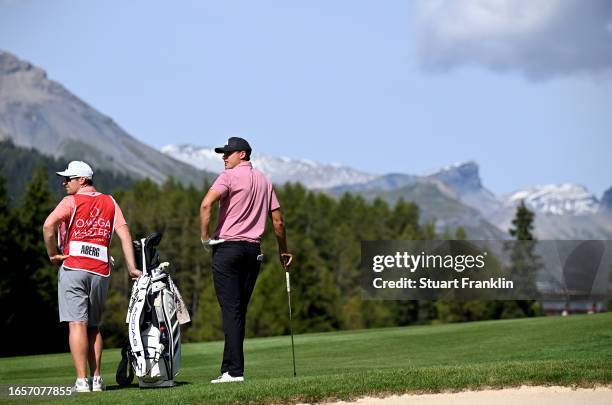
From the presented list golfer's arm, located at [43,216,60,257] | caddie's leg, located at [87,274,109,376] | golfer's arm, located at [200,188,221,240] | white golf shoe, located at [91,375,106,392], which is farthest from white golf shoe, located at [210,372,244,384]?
golfer's arm, located at [43,216,60,257]

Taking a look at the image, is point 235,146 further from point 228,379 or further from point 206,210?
Result: point 228,379

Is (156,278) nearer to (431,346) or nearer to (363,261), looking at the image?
(431,346)

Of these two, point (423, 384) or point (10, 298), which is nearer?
point (423, 384)

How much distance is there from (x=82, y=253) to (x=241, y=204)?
5.79ft

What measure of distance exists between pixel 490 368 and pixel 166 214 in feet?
336

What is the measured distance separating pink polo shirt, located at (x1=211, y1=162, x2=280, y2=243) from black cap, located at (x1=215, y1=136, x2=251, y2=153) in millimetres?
170

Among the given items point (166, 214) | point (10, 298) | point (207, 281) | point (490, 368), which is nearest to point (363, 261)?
point (490, 368)

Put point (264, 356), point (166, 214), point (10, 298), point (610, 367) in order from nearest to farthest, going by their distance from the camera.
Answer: point (610, 367) → point (264, 356) → point (10, 298) → point (166, 214)

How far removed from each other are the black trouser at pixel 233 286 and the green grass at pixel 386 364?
35cm

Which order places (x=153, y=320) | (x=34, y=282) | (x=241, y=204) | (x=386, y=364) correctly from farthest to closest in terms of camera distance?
(x=34, y=282) < (x=386, y=364) < (x=241, y=204) < (x=153, y=320)

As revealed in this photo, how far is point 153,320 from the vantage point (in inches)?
468

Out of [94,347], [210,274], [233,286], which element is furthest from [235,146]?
[210,274]

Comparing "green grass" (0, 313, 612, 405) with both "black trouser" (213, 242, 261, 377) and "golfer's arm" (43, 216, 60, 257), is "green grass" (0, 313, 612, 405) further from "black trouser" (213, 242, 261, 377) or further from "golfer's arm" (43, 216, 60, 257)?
"golfer's arm" (43, 216, 60, 257)

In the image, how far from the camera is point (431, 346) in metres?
20.1
